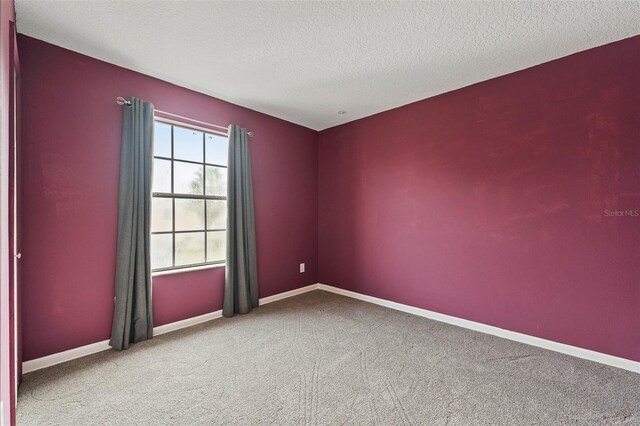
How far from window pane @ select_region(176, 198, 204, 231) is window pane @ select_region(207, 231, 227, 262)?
0.17 meters

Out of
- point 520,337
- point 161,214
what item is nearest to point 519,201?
point 520,337

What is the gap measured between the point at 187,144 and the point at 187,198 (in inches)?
23.2

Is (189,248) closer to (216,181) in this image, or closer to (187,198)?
(187,198)

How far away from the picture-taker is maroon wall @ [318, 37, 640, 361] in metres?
2.26

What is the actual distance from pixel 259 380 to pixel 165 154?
232 cm

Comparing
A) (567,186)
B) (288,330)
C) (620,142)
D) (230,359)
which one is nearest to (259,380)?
(230,359)

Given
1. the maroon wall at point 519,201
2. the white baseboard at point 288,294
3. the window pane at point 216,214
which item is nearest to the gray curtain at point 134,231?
the window pane at point 216,214

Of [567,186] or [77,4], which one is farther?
[567,186]

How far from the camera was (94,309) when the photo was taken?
97.0 inches

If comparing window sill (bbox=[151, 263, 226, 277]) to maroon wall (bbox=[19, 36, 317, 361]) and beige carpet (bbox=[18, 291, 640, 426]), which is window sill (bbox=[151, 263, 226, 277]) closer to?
maroon wall (bbox=[19, 36, 317, 361])

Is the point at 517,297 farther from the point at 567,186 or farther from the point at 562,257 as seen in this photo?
the point at 567,186

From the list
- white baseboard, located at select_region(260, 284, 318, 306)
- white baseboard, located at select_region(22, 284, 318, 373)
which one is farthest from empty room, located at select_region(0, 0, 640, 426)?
white baseboard, located at select_region(260, 284, 318, 306)

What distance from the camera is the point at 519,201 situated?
271 centimetres

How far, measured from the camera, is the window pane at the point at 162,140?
9.53 ft
